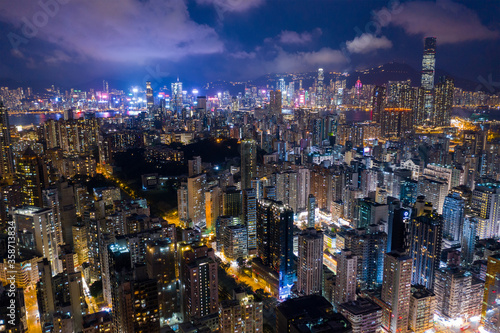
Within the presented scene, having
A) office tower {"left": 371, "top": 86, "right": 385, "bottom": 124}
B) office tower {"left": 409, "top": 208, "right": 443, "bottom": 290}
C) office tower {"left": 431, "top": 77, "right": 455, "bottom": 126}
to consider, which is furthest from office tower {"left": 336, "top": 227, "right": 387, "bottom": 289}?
office tower {"left": 431, "top": 77, "right": 455, "bottom": 126}

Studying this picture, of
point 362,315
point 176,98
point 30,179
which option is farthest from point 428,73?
point 30,179

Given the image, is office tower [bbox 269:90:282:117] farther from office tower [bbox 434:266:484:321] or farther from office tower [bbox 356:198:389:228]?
office tower [bbox 434:266:484:321]

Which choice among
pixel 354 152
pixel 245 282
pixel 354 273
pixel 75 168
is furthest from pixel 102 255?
pixel 354 152

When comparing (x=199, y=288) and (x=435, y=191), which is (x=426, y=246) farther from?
(x=199, y=288)

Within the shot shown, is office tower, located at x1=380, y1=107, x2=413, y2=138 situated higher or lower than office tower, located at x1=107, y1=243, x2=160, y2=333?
higher

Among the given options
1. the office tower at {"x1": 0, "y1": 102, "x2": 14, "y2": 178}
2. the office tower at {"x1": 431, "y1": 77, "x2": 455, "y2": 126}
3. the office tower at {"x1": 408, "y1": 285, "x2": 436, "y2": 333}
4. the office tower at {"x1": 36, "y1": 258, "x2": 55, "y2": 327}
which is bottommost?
the office tower at {"x1": 408, "y1": 285, "x2": 436, "y2": 333}

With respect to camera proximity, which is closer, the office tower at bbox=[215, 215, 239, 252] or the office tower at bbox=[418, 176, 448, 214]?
the office tower at bbox=[215, 215, 239, 252]

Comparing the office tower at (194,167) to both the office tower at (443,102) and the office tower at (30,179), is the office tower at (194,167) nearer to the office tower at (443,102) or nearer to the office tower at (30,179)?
the office tower at (30,179)

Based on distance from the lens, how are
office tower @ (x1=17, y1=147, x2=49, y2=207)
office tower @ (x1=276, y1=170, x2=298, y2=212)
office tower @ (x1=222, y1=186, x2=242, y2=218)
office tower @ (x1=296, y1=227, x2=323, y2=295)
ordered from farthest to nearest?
office tower @ (x1=276, y1=170, x2=298, y2=212) → office tower @ (x1=222, y1=186, x2=242, y2=218) → office tower @ (x1=17, y1=147, x2=49, y2=207) → office tower @ (x1=296, y1=227, x2=323, y2=295)
